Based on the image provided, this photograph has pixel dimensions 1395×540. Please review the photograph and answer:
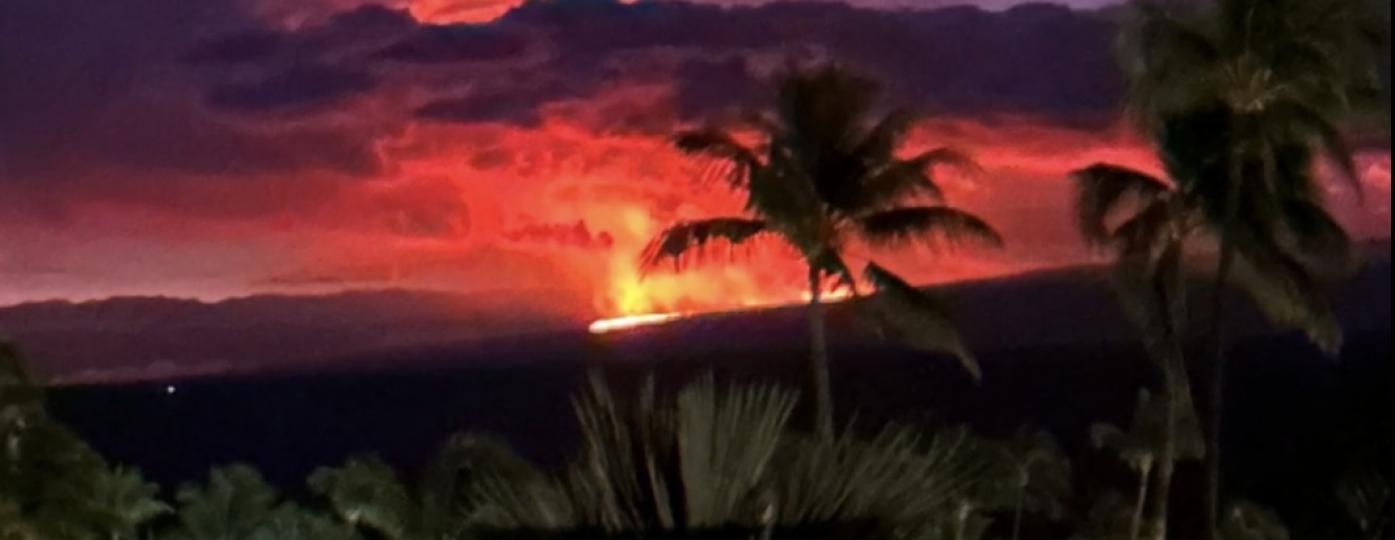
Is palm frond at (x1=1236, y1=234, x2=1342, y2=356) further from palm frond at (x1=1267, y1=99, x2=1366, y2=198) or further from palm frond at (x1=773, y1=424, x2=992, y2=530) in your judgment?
palm frond at (x1=773, y1=424, x2=992, y2=530)

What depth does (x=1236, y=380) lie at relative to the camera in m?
52.1

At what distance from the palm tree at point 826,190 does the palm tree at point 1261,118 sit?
2585mm

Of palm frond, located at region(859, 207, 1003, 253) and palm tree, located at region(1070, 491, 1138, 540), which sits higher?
palm frond, located at region(859, 207, 1003, 253)

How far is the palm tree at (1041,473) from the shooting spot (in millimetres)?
30891

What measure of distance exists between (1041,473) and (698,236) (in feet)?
42.2

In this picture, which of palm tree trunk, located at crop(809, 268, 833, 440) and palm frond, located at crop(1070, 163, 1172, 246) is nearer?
palm tree trunk, located at crop(809, 268, 833, 440)

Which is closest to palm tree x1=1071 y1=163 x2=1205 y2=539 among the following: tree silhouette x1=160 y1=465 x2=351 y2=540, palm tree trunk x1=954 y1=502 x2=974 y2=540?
tree silhouette x1=160 y1=465 x2=351 y2=540

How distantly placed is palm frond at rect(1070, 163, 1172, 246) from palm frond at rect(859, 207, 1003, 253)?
2036 millimetres

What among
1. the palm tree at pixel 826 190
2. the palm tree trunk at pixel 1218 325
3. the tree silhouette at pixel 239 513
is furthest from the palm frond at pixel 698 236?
the tree silhouette at pixel 239 513

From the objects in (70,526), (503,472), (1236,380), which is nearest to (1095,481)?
(1236,380)

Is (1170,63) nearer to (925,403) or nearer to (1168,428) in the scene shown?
(1168,428)

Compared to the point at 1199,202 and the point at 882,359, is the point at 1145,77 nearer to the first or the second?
the point at 1199,202

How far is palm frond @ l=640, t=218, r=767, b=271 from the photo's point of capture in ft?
68.3

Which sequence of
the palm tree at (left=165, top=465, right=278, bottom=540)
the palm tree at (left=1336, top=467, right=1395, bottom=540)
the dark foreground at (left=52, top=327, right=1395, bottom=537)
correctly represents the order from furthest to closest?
the dark foreground at (left=52, top=327, right=1395, bottom=537) → the palm tree at (left=165, top=465, right=278, bottom=540) → the palm tree at (left=1336, top=467, right=1395, bottom=540)
